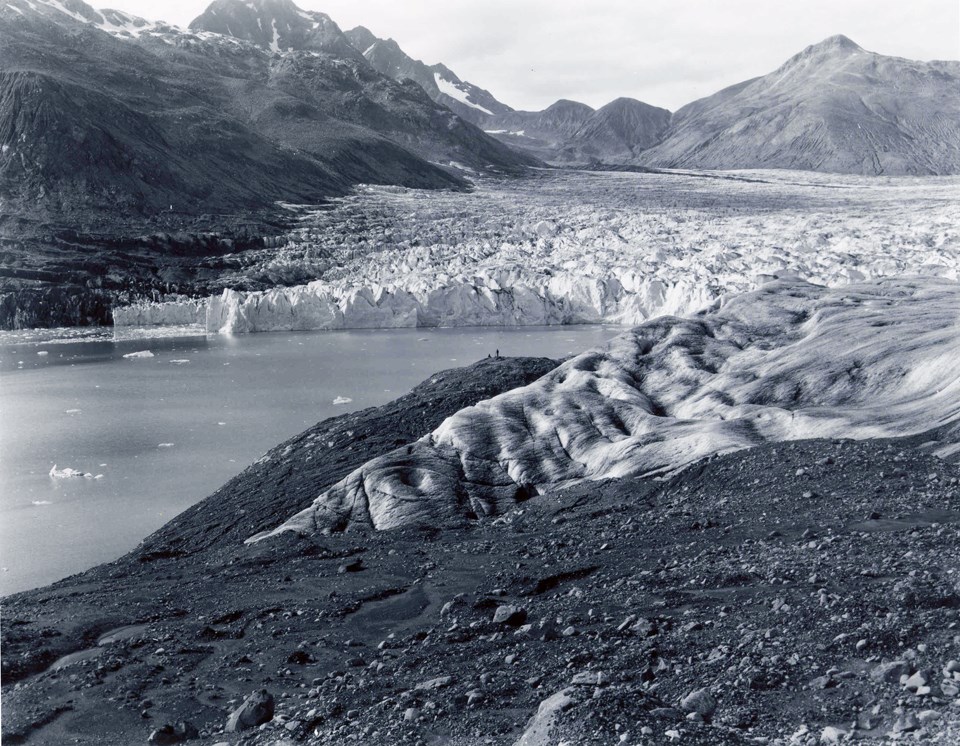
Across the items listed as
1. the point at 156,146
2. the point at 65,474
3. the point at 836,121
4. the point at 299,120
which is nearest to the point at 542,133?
the point at 836,121

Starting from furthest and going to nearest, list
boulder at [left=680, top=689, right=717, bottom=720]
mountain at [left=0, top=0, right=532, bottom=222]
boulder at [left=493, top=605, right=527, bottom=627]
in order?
mountain at [left=0, top=0, right=532, bottom=222], boulder at [left=493, top=605, right=527, bottom=627], boulder at [left=680, top=689, right=717, bottom=720]

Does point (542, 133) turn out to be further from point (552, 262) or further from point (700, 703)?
point (700, 703)

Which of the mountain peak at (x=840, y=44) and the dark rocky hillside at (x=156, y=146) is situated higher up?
the mountain peak at (x=840, y=44)

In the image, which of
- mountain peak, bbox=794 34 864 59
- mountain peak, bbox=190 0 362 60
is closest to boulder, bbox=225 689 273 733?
mountain peak, bbox=190 0 362 60

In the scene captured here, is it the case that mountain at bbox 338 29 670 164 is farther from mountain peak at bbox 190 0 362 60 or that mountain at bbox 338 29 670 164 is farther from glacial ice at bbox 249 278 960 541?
glacial ice at bbox 249 278 960 541

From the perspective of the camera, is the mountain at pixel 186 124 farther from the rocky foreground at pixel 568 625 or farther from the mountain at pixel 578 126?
the mountain at pixel 578 126

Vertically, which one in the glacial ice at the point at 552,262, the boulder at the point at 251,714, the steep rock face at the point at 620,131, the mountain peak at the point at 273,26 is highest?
the mountain peak at the point at 273,26

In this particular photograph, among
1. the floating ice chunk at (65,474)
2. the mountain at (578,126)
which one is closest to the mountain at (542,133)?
the mountain at (578,126)
